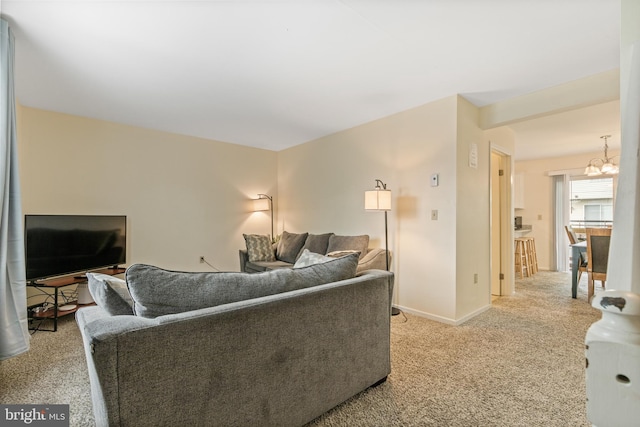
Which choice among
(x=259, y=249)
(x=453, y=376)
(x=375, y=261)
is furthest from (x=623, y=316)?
(x=259, y=249)

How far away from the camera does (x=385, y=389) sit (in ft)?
6.00

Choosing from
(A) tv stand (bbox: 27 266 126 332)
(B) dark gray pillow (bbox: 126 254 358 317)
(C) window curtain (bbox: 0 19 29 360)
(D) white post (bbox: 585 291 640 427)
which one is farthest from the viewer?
(A) tv stand (bbox: 27 266 126 332)

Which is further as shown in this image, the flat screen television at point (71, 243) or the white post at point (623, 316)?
the flat screen television at point (71, 243)

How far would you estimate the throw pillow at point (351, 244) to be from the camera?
3594 mm

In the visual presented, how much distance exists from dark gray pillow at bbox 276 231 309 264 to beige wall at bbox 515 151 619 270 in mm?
5104

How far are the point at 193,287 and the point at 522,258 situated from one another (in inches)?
237

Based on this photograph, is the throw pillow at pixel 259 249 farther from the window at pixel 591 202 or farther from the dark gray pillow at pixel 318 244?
the window at pixel 591 202

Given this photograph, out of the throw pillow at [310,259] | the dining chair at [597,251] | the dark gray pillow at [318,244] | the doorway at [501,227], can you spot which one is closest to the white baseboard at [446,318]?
the doorway at [501,227]

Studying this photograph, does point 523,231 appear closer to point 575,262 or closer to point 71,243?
point 575,262

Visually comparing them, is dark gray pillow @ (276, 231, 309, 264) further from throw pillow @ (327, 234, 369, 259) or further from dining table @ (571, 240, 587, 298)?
dining table @ (571, 240, 587, 298)

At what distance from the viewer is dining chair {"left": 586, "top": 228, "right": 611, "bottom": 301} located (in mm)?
3499

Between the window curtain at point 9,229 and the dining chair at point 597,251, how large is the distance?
565 centimetres

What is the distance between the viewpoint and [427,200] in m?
3.26

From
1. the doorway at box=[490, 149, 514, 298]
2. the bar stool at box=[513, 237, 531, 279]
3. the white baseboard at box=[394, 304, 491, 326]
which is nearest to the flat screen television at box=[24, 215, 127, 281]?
the white baseboard at box=[394, 304, 491, 326]
